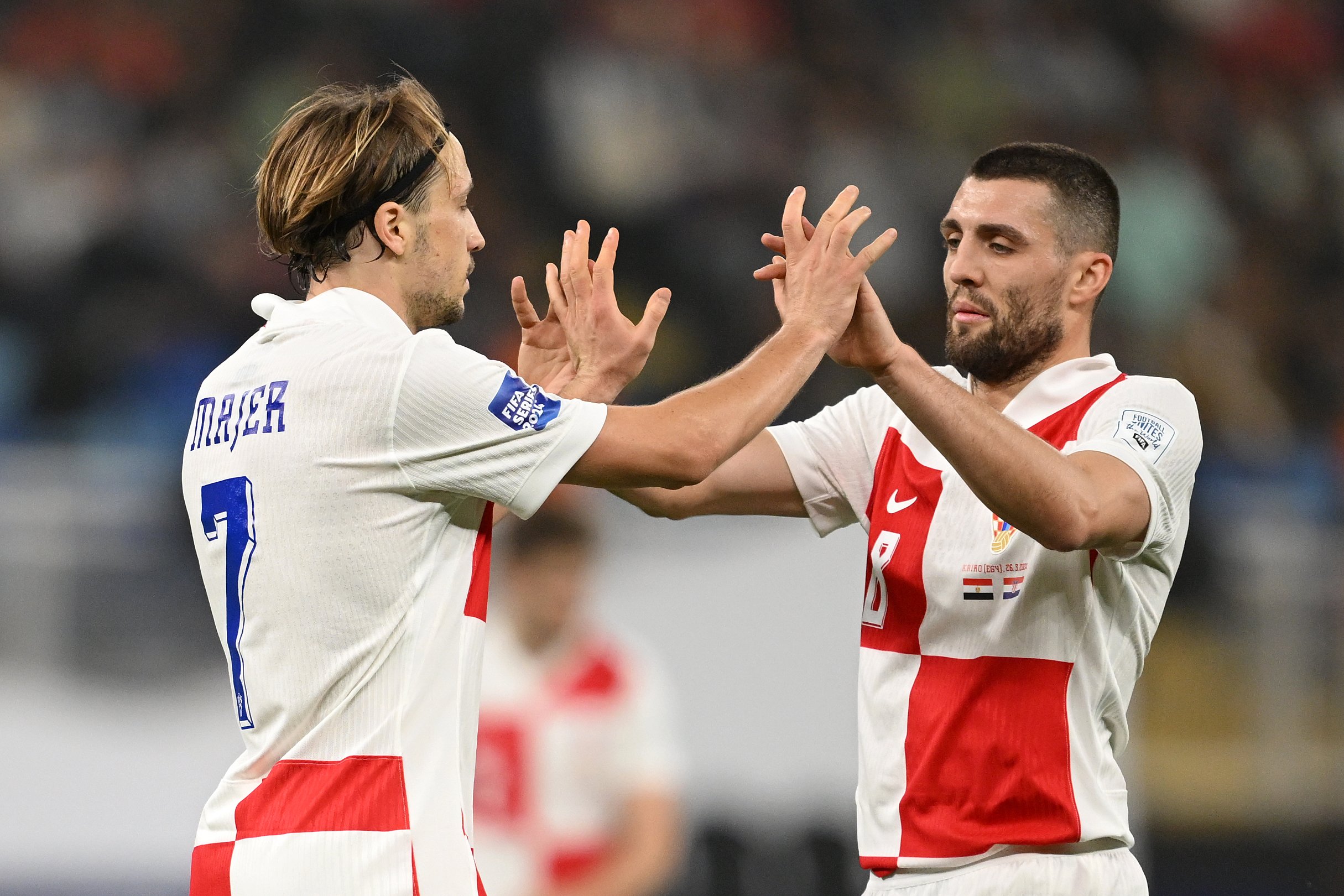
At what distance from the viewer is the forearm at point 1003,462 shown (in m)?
3.24

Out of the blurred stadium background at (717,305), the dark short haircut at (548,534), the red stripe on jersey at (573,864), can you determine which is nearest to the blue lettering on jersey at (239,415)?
the dark short haircut at (548,534)

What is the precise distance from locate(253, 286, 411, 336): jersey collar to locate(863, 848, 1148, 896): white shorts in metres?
1.71

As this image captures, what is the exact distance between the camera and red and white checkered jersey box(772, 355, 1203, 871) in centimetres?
355

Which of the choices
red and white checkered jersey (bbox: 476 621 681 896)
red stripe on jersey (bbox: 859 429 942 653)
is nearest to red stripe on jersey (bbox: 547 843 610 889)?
red and white checkered jersey (bbox: 476 621 681 896)

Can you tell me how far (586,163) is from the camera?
10312mm

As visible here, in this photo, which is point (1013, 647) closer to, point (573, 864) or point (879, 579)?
point (879, 579)

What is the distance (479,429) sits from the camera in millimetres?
3002

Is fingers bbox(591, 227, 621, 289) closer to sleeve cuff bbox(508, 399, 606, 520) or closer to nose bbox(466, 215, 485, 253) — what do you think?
nose bbox(466, 215, 485, 253)

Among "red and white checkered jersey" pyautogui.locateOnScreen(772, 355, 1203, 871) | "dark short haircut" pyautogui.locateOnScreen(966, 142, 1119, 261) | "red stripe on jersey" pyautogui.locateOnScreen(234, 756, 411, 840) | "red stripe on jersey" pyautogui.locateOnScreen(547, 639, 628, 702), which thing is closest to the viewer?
"red stripe on jersey" pyautogui.locateOnScreen(234, 756, 411, 840)

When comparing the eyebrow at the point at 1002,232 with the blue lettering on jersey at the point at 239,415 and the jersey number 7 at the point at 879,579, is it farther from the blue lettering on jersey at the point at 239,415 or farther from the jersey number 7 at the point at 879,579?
the blue lettering on jersey at the point at 239,415

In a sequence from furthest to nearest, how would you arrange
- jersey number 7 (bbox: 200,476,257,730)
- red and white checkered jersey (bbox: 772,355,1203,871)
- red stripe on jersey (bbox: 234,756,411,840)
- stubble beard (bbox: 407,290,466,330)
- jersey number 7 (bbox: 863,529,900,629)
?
jersey number 7 (bbox: 863,529,900,629) < red and white checkered jersey (bbox: 772,355,1203,871) < stubble beard (bbox: 407,290,466,330) < jersey number 7 (bbox: 200,476,257,730) < red stripe on jersey (bbox: 234,756,411,840)

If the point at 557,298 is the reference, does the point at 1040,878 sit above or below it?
below

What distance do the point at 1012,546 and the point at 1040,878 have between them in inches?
28.7

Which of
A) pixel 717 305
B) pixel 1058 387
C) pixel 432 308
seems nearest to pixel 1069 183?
pixel 1058 387
